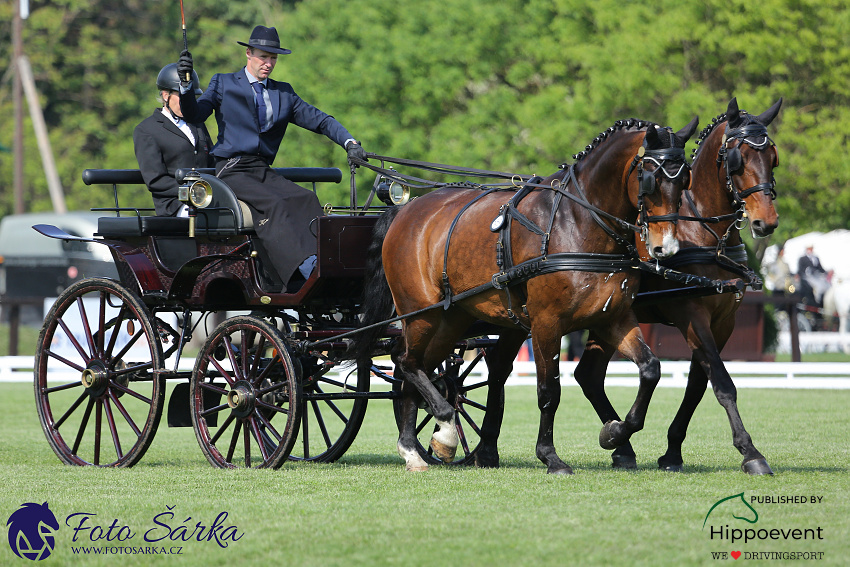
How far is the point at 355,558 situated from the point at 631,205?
3.07m

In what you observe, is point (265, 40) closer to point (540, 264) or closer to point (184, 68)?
point (184, 68)

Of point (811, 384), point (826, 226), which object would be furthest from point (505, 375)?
point (826, 226)

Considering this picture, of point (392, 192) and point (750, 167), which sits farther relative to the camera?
point (392, 192)

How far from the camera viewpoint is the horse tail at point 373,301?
8.27 metres


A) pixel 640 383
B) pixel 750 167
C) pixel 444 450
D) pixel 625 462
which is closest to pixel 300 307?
pixel 444 450

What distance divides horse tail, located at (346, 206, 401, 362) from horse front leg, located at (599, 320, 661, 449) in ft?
5.89

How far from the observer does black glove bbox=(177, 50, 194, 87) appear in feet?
25.9

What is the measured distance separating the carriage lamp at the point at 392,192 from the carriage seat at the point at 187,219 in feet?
1.82

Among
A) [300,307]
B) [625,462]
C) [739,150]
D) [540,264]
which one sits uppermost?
[739,150]

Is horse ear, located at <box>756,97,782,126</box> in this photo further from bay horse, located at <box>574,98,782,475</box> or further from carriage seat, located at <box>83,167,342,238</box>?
carriage seat, located at <box>83,167,342,238</box>

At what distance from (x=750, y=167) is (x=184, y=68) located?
3622 millimetres

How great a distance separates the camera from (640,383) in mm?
7094

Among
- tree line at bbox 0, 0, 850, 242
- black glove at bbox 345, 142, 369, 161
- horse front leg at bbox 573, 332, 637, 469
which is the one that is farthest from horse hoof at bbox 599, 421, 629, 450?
tree line at bbox 0, 0, 850, 242

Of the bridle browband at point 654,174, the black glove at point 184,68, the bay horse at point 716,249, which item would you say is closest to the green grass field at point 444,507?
the bay horse at point 716,249
